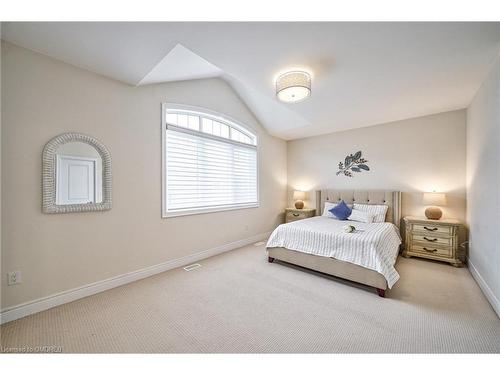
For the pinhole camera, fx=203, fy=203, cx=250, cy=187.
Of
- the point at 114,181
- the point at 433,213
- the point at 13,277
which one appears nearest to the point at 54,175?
the point at 114,181

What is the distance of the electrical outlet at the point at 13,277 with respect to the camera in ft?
6.09

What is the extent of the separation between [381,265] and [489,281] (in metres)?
1.17

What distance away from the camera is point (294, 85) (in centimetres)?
228

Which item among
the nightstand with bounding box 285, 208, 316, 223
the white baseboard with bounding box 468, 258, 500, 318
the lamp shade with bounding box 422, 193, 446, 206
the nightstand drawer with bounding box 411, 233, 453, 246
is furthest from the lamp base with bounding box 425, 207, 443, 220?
the nightstand with bounding box 285, 208, 316, 223

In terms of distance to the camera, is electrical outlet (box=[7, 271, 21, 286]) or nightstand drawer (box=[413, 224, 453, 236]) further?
nightstand drawer (box=[413, 224, 453, 236])

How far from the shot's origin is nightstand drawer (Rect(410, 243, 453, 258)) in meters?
3.16

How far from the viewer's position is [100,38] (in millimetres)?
1820

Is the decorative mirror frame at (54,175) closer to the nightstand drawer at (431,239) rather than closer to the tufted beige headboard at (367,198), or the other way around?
the tufted beige headboard at (367,198)

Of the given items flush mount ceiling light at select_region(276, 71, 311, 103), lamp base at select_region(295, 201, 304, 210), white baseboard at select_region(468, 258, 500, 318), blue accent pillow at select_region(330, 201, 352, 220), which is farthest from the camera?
lamp base at select_region(295, 201, 304, 210)

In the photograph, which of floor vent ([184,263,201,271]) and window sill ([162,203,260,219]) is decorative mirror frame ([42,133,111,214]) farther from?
floor vent ([184,263,201,271])

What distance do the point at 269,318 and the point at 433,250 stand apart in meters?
3.11

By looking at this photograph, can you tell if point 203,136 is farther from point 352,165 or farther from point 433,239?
point 433,239

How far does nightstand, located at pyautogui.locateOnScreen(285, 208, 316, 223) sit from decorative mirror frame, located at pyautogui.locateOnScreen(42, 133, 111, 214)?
12.4ft
